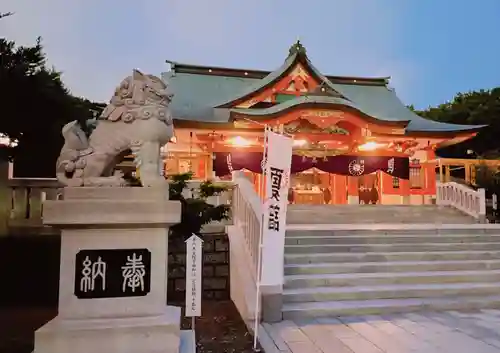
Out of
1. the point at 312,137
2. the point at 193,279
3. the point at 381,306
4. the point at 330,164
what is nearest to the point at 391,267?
the point at 381,306

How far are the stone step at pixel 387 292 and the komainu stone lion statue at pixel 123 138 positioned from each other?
352cm

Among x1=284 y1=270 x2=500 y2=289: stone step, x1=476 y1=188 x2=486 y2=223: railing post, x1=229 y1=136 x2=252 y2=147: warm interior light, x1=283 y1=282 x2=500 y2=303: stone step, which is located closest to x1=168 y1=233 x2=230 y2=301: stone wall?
x1=284 y1=270 x2=500 y2=289: stone step

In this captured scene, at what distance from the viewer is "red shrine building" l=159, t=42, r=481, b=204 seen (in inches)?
527

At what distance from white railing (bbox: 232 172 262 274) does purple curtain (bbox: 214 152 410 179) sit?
576 centimetres

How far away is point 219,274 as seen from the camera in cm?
728

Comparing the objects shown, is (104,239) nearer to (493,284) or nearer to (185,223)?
(185,223)

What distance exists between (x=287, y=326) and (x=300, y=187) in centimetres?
1221

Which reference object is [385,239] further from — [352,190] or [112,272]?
[352,190]

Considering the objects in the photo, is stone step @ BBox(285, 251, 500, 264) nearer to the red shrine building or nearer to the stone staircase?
the stone staircase

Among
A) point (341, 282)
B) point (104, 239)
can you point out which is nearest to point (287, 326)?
point (341, 282)

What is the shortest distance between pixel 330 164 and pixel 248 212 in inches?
332

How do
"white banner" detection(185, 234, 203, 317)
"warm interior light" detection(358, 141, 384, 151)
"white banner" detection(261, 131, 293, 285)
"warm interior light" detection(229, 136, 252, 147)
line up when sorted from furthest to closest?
"warm interior light" detection(358, 141, 384, 151)
"warm interior light" detection(229, 136, 252, 147)
"white banner" detection(261, 131, 293, 285)
"white banner" detection(185, 234, 203, 317)

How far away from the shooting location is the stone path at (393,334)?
4.47 meters

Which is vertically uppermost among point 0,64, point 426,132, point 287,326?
point 426,132
